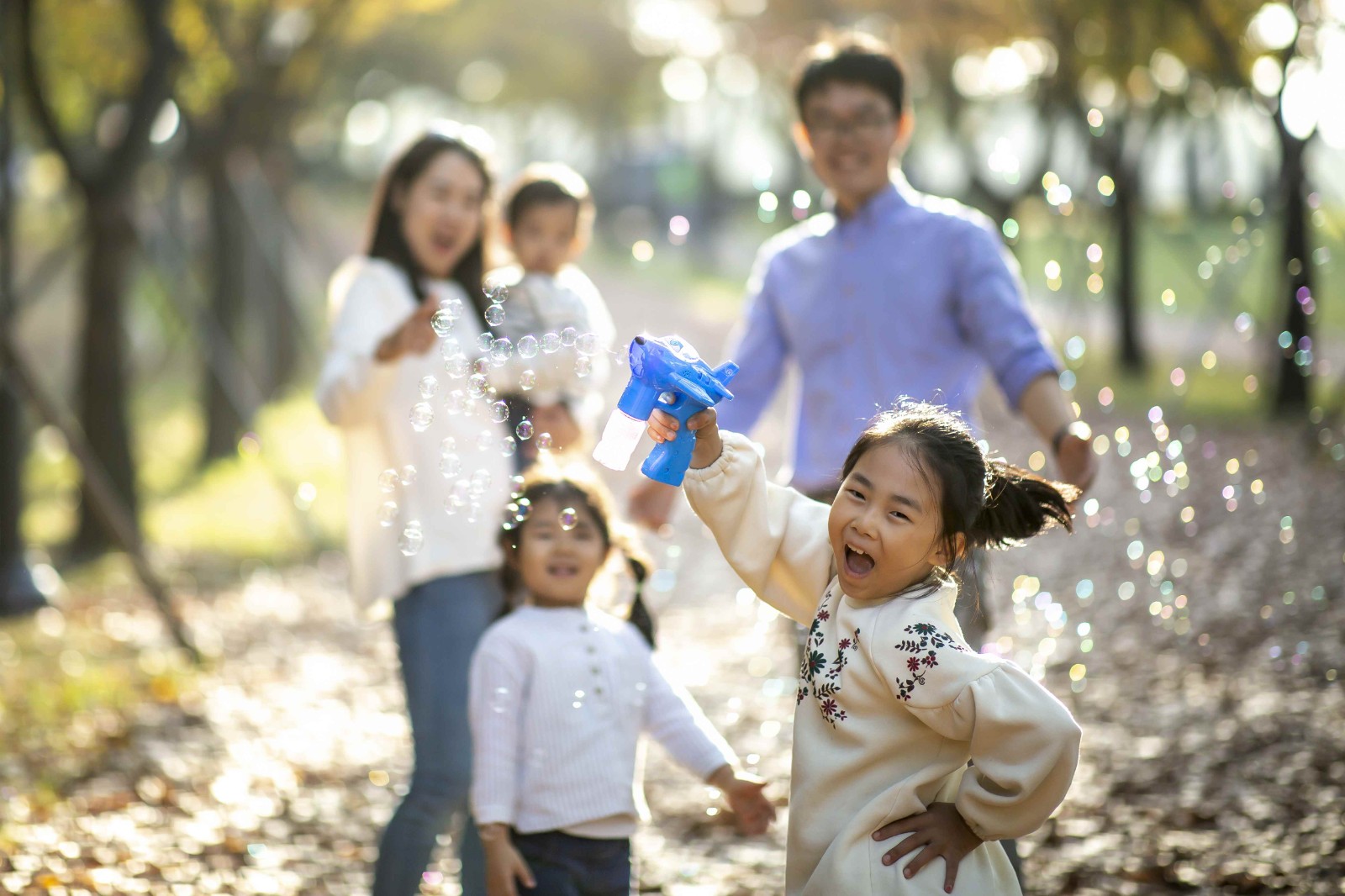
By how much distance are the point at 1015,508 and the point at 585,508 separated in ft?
3.21

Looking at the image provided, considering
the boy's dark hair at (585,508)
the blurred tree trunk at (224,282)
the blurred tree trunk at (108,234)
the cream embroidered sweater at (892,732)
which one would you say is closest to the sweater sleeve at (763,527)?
the cream embroidered sweater at (892,732)

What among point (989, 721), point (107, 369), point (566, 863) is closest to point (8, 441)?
point (107, 369)

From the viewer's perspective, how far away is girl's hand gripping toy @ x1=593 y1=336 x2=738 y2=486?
2535 millimetres

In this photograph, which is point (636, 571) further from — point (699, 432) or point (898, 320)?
point (898, 320)

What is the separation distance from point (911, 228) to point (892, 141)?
0.80 feet

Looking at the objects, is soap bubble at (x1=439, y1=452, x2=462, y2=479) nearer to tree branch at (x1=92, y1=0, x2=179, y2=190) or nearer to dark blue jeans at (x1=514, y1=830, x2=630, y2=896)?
dark blue jeans at (x1=514, y1=830, x2=630, y2=896)

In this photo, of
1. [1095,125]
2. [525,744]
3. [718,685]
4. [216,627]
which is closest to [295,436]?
[216,627]

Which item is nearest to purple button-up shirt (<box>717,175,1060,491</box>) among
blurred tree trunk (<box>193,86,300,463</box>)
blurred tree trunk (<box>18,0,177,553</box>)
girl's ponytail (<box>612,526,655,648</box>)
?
girl's ponytail (<box>612,526,655,648</box>)

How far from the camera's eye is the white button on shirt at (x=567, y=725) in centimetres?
305

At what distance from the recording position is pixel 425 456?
3734 mm

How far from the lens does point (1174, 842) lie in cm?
483

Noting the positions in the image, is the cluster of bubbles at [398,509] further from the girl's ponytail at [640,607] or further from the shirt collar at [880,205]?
the shirt collar at [880,205]

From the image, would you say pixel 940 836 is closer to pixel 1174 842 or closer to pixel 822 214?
pixel 822 214

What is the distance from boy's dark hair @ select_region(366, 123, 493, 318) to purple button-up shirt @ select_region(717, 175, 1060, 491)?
0.86 m
